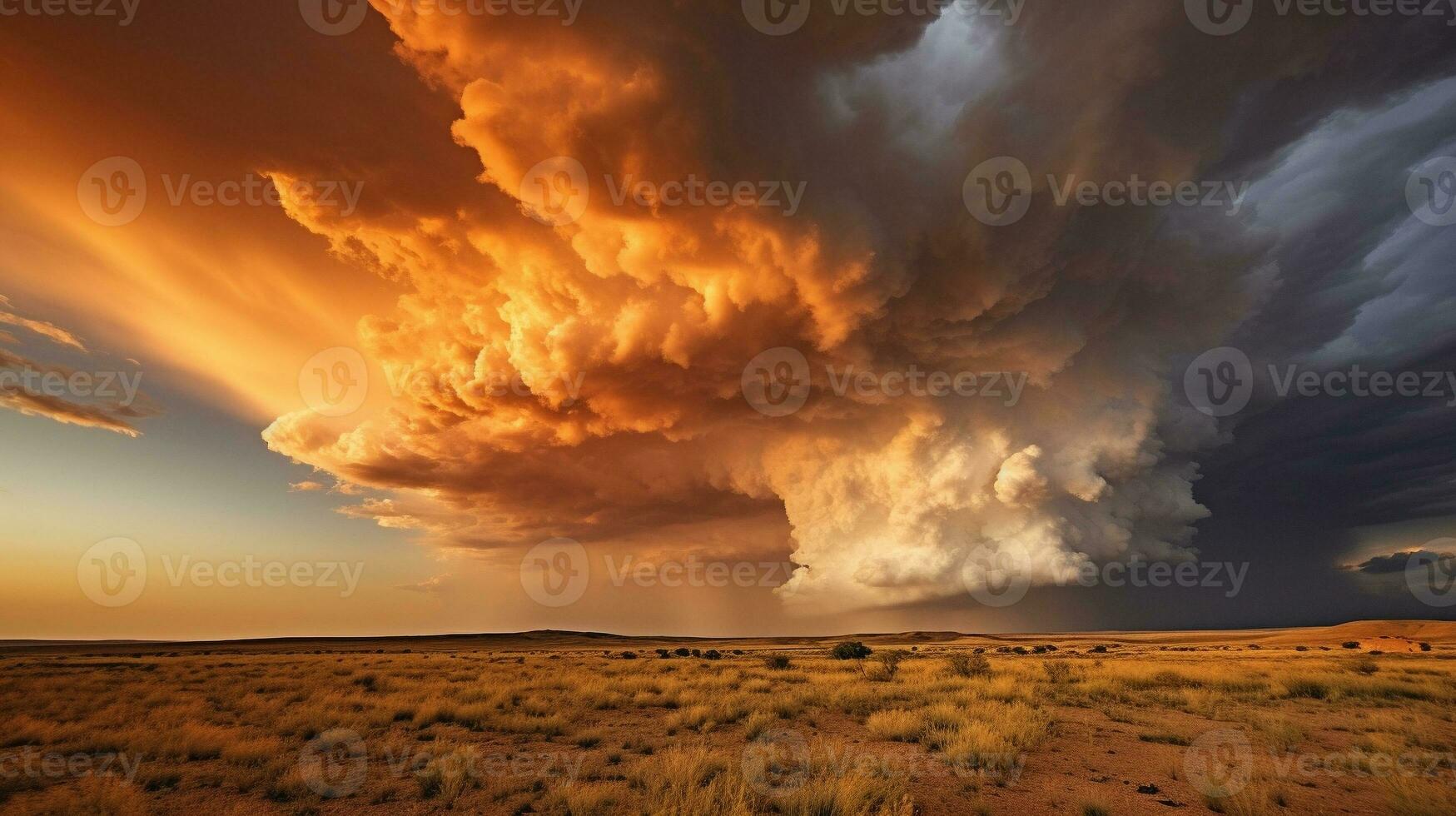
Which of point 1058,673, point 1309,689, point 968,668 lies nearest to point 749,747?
point 968,668

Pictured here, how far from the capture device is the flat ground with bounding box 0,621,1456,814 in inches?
326

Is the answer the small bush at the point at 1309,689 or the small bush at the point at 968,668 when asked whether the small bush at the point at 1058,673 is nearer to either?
the small bush at the point at 968,668

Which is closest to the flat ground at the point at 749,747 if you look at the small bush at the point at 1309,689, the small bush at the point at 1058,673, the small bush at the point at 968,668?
the small bush at the point at 1309,689

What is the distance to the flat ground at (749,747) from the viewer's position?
27.1ft

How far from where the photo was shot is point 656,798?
7.79 metres

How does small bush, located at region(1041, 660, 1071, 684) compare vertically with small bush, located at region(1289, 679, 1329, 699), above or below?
below

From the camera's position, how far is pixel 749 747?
11.1 m

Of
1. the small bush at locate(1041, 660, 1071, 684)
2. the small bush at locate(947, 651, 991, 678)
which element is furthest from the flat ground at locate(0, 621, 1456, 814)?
the small bush at locate(947, 651, 991, 678)

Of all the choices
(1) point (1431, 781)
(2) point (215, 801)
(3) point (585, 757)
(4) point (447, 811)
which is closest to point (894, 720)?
(3) point (585, 757)

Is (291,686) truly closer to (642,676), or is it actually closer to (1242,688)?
(642,676)

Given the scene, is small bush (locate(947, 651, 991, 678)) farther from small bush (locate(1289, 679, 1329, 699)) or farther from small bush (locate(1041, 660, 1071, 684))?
small bush (locate(1289, 679, 1329, 699))

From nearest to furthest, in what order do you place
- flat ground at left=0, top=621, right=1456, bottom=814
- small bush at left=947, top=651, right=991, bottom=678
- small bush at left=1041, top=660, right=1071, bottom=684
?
1. flat ground at left=0, top=621, right=1456, bottom=814
2. small bush at left=1041, top=660, right=1071, bottom=684
3. small bush at left=947, top=651, right=991, bottom=678

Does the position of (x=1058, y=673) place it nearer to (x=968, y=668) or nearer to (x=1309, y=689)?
(x=968, y=668)

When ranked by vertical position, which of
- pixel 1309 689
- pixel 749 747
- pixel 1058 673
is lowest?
pixel 1058 673
